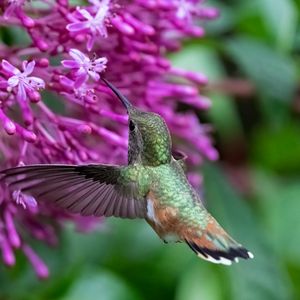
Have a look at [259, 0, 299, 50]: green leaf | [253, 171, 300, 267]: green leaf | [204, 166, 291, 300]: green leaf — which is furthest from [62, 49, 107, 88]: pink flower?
[253, 171, 300, 267]: green leaf

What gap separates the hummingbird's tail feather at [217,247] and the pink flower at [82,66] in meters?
0.31

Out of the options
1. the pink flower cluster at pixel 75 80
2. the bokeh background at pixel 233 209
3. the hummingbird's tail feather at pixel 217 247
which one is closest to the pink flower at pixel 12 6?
the pink flower cluster at pixel 75 80

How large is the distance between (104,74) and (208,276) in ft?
3.13

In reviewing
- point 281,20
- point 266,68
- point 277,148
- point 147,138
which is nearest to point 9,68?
point 147,138

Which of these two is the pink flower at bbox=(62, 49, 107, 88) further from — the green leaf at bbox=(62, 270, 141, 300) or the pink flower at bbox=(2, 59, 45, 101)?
the green leaf at bbox=(62, 270, 141, 300)

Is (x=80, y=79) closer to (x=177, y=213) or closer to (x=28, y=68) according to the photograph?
(x=28, y=68)

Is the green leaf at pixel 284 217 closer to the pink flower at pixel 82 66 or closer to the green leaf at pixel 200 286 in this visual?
the green leaf at pixel 200 286

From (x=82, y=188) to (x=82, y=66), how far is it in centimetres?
20

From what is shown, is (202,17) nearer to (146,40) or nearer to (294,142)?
(146,40)

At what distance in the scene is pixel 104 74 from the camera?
148 centimetres

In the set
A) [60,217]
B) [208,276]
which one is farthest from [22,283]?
[208,276]

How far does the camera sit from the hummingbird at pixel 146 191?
4.10ft

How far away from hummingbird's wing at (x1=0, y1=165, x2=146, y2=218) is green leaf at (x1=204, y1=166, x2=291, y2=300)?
669 millimetres

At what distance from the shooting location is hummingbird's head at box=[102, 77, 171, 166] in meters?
1.29
